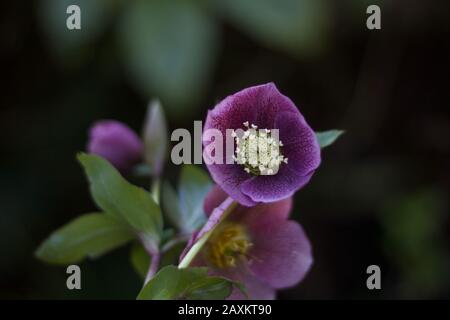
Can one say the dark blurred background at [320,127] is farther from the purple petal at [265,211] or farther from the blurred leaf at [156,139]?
the purple petal at [265,211]

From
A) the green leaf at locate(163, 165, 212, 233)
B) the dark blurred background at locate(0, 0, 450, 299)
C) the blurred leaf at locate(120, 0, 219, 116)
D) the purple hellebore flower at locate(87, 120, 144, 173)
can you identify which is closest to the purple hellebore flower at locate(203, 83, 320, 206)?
the green leaf at locate(163, 165, 212, 233)

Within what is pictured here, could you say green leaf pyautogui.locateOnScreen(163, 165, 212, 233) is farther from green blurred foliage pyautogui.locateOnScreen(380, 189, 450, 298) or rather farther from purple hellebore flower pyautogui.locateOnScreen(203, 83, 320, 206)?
green blurred foliage pyautogui.locateOnScreen(380, 189, 450, 298)

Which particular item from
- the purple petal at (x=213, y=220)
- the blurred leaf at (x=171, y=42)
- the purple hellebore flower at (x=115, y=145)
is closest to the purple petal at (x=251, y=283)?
the purple petal at (x=213, y=220)

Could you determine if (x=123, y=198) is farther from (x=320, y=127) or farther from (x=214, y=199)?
(x=320, y=127)

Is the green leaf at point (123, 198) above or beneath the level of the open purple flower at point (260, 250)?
above

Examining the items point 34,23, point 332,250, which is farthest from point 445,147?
point 34,23

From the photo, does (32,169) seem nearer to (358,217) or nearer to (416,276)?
(358,217)

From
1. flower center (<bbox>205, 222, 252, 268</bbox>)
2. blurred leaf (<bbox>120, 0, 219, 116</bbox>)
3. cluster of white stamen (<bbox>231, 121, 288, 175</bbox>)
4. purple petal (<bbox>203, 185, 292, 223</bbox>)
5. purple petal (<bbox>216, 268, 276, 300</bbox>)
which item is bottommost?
purple petal (<bbox>216, 268, 276, 300</bbox>)

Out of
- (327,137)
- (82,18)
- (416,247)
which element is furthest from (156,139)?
(416,247)
